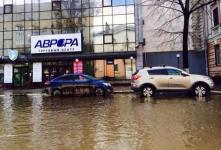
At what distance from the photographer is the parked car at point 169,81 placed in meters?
21.8

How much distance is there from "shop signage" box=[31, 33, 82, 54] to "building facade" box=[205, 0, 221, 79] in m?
14.1

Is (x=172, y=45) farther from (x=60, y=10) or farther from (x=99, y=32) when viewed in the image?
(x=60, y=10)

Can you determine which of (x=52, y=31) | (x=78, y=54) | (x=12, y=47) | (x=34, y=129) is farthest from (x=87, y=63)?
(x=34, y=129)

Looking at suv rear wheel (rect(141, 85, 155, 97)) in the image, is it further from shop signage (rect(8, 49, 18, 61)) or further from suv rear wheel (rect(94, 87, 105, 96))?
shop signage (rect(8, 49, 18, 61))

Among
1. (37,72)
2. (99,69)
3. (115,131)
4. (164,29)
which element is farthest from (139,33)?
(115,131)

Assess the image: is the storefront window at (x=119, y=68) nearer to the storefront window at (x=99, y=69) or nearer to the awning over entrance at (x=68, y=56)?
the awning over entrance at (x=68, y=56)

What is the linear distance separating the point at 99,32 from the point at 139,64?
5.90 metres

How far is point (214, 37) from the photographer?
3353 centimetres

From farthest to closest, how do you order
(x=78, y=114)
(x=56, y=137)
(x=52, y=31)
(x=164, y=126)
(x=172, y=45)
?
1. (x=52, y=31)
2. (x=172, y=45)
3. (x=78, y=114)
4. (x=164, y=126)
5. (x=56, y=137)

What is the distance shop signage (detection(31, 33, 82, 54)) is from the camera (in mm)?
41812

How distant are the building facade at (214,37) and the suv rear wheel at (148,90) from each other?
35.3 feet

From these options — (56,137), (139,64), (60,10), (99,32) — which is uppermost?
(60,10)

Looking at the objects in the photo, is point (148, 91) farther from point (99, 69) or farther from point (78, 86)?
point (99, 69)

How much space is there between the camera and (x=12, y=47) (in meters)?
43.9
